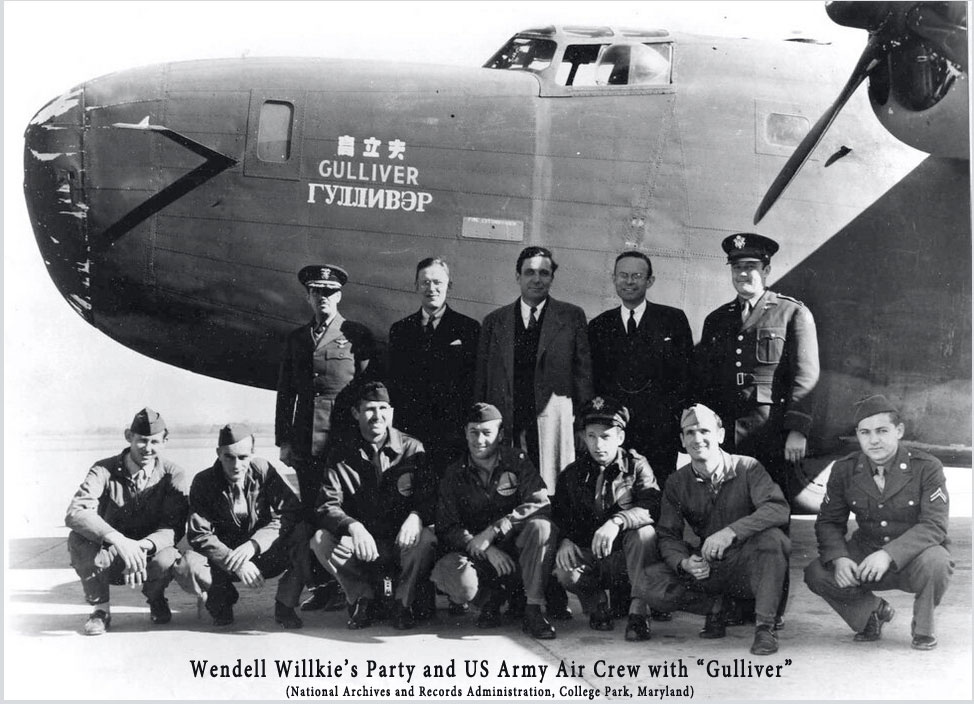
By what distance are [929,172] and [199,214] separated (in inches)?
224

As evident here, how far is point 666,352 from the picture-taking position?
6.84 metres

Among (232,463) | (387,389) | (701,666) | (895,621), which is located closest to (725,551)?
(701,666)

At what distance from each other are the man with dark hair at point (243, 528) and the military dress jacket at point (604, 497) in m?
1.70

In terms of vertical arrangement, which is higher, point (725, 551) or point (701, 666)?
point (725, 551)

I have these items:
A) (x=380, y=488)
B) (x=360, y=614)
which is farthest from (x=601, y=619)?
(x=380, y=488)

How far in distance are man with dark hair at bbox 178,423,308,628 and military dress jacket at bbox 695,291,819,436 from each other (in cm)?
301

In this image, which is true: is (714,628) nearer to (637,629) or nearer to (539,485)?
(637,629)

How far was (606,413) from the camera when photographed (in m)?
6.23

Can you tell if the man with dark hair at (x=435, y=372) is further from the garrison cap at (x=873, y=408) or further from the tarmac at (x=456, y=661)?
the garrison cap at (x=873, y=408)

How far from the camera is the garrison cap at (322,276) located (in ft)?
23.6

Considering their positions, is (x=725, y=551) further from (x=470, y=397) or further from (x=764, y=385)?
(x=470, y=397)

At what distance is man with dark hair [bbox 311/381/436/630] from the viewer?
6152 mm

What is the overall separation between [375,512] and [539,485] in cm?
107

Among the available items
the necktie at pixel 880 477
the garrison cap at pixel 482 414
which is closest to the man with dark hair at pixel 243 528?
the garrison cap at pixel 482 414
